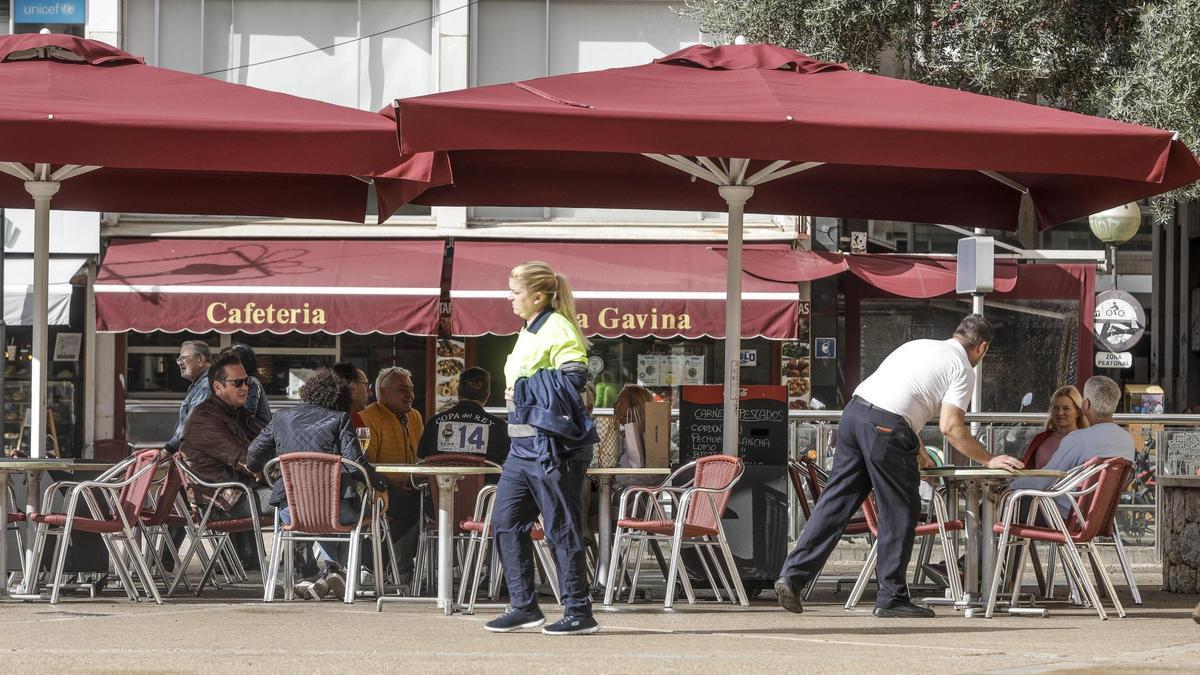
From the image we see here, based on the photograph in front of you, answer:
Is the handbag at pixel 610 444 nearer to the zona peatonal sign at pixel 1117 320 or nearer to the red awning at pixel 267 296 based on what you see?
the red awning at pixel 267 296

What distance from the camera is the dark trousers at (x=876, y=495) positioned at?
27.1 ft

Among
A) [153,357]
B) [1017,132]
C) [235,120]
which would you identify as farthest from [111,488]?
[153,357]

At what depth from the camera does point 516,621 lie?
743 centimetres

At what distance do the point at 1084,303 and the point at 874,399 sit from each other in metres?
10.3

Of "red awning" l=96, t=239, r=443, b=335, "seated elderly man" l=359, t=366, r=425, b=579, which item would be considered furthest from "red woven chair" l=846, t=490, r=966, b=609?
"red awning" l=96, t=239, r=443, b=335

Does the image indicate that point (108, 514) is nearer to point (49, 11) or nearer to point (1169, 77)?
point (1169, 77)

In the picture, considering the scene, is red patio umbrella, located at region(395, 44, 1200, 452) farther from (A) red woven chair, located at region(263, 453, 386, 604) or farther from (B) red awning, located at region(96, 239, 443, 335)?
(B) red awning, located at region(96, 239, 443, 335)

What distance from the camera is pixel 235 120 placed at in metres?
8.18

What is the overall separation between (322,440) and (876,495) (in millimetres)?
3076

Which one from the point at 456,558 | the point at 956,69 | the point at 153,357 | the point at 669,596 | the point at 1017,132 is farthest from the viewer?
the point at 153,357

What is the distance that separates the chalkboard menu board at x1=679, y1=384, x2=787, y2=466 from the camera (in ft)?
32.1

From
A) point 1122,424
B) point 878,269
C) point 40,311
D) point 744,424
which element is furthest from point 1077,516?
point 878,269

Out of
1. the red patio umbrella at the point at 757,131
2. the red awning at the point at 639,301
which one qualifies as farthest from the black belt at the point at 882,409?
the red awning at the point at 639,301

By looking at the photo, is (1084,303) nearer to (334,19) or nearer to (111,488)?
(334,19)
